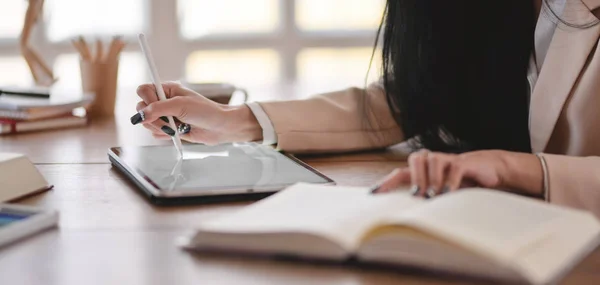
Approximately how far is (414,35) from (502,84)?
182 mm

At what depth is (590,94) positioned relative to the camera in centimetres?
128

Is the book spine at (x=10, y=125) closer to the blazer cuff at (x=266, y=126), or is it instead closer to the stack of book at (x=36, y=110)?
the stack of book at (x=36, y=110)

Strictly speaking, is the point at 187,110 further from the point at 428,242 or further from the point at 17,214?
the point at 428,242

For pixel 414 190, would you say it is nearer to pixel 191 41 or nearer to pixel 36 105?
pixel 36 105

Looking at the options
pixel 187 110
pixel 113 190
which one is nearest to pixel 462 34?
pixel 187 110

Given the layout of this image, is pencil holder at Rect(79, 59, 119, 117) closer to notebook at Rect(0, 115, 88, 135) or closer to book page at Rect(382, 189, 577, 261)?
notebook at Rect(0, 115, 88, 135)

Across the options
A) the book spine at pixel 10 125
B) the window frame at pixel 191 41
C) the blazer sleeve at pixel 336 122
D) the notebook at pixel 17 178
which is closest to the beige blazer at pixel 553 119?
the blazer sleeve at pixel 336 122

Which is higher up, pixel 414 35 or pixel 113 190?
pixel 414 35

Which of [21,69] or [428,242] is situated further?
[21,69]

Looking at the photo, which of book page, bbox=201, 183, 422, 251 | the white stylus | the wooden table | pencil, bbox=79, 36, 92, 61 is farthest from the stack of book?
book page, bbox=201, 183, 422, 251

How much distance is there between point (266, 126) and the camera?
59.7 inches

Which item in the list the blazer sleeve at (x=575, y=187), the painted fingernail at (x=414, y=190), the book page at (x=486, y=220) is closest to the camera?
the book page at (x=486, y=220)

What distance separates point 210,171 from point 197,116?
19 centimetres

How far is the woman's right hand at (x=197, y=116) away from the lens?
1.35 meters
